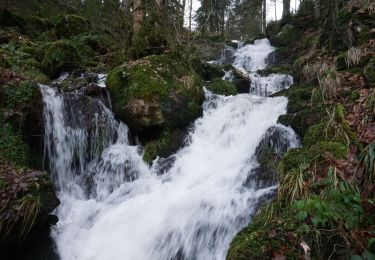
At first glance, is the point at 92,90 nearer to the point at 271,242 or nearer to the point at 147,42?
the point at 147,42

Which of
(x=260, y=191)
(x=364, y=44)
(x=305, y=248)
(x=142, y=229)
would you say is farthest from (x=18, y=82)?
(x=364, y=44)

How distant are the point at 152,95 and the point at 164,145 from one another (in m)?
1.10

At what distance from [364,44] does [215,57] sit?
1047 cm

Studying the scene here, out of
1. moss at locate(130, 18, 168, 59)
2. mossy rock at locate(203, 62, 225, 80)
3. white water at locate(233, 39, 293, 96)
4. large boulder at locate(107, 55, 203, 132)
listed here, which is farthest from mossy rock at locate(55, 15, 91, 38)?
white water at locate(233, 39, 293, 96)

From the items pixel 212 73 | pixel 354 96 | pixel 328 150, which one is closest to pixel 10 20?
pixel 212 73

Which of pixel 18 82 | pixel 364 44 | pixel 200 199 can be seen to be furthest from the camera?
pixel 364 44

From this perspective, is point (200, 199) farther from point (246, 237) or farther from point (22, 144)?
point (22, 144)

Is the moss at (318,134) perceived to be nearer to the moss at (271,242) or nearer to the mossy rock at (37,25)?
the moss at (271,242)

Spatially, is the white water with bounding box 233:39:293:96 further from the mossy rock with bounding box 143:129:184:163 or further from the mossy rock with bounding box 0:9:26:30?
the mossy rock with bounding box 0:9:26:30

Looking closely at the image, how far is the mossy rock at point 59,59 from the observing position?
8.88 metres

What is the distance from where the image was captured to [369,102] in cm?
482

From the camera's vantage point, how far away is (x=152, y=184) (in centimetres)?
623

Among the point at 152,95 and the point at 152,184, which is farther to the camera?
the point at 152,95

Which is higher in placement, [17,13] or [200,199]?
[17,13]
